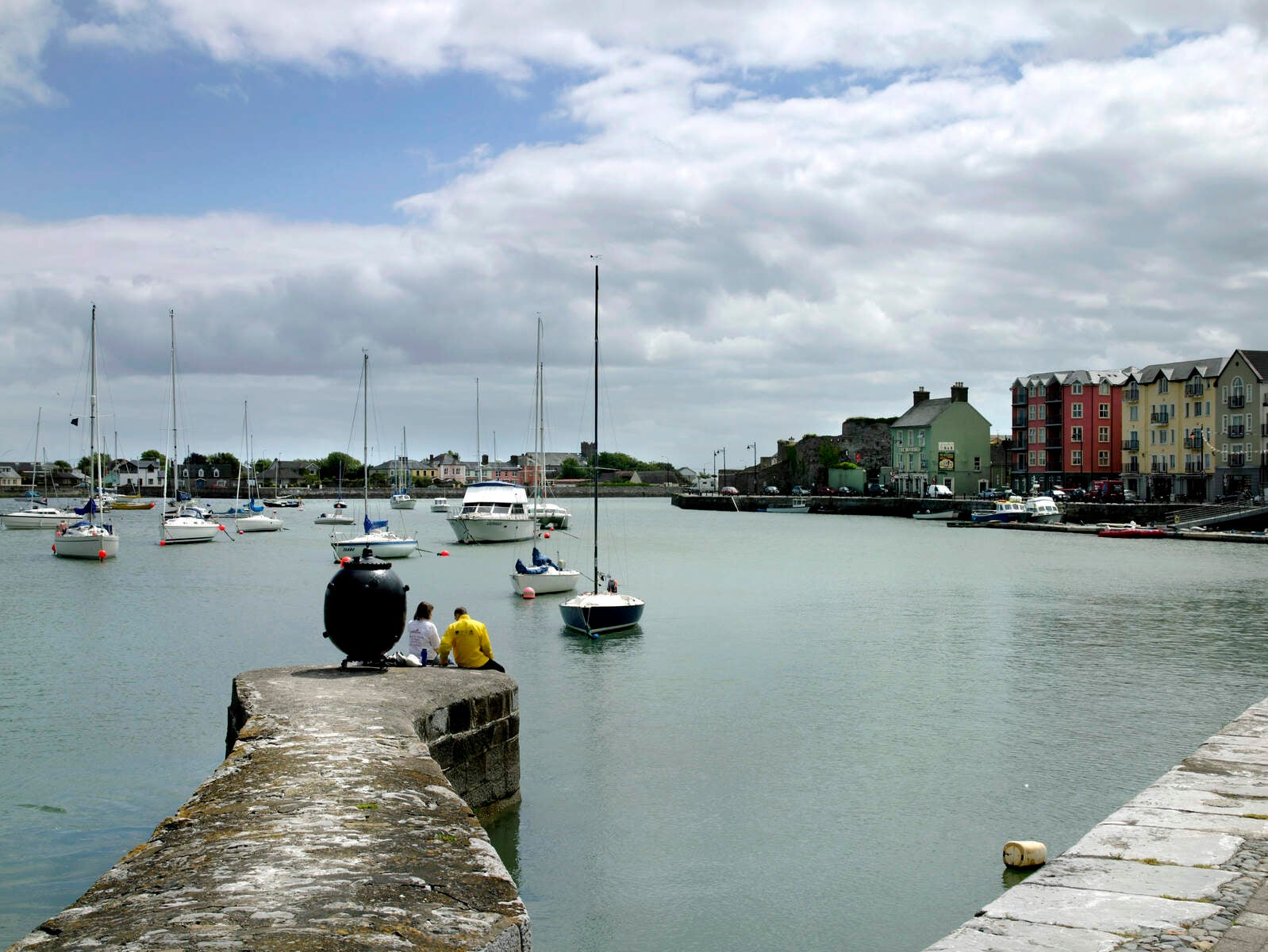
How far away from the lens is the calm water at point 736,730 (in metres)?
12.6

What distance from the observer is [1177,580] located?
166 ft

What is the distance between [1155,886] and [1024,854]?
414 cm

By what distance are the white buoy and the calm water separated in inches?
13.3

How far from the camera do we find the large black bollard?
1295cm

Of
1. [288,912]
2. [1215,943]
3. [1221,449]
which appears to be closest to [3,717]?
[288,912]

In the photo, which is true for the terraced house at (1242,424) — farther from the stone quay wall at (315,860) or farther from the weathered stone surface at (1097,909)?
the stone quay wall at (315,860)

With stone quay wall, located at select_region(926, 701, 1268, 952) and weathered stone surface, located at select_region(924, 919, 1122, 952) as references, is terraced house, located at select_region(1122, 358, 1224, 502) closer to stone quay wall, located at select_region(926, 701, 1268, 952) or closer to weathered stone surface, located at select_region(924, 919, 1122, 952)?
stone quay wall, located at select_region(926, 701, 1268, 952)

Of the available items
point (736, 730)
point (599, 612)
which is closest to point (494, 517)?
point (599, 612)

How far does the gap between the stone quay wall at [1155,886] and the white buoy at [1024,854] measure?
1.51 m

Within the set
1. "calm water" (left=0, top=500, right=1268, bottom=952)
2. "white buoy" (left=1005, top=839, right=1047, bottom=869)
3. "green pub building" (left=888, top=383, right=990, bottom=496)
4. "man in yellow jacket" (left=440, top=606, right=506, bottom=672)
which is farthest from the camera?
"green pub building" (left=888, top=383, right=990, bottom=496)

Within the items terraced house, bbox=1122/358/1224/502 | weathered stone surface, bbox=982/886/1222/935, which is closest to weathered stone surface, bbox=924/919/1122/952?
weathered stone surface, bbox=982/886/1222/935

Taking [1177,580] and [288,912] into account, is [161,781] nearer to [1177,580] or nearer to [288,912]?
[288,912]

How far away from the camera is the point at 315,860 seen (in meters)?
7.06

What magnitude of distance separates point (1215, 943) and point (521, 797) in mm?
9635
